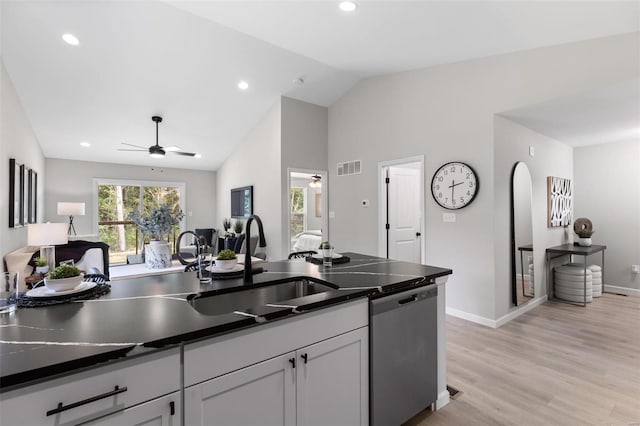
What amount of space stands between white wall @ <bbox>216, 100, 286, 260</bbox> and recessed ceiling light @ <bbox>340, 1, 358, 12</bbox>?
8.49 feet

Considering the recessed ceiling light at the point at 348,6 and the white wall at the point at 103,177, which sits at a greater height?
the recessed ceiling light at the point at 348,6

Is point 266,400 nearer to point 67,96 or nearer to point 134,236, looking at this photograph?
point 67,96

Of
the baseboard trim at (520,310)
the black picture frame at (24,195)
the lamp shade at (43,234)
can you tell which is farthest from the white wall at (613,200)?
the black picture frame at (24,195)

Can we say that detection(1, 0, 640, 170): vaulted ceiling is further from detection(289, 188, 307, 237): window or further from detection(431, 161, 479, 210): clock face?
detection(289, 188, 307, 237): window

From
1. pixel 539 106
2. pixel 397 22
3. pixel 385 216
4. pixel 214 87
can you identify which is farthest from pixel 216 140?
pixel 539 106

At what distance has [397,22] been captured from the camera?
300 cm

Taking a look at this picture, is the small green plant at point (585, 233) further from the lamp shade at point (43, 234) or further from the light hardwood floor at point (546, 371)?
the lamp shade at point (43, 234)

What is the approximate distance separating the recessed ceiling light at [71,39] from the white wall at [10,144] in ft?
2.69

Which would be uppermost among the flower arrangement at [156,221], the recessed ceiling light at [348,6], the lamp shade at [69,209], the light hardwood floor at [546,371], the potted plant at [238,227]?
the recessed ceiling light at [348,6]

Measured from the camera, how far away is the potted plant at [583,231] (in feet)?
15.4

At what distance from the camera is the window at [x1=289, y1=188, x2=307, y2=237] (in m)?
9.09

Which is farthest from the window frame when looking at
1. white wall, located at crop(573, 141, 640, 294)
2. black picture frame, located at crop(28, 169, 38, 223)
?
white wall, located at crop(573, 141, 640, 294)

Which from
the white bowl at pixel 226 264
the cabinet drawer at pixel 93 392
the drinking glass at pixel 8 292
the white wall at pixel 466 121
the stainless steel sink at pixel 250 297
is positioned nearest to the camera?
the cabinet drawer at pixel 93 392

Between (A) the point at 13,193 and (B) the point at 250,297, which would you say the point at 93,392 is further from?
(A) the point at 13,193
